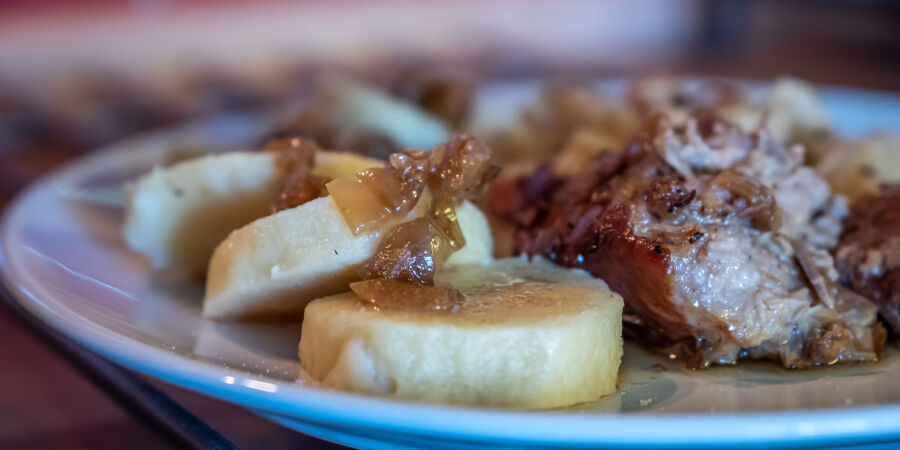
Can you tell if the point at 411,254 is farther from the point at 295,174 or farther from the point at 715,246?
the point at 715,246

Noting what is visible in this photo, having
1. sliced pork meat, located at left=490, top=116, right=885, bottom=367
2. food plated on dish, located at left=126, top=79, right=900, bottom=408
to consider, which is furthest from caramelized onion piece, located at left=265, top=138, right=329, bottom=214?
sliced pork meat, located at left=490, top=116, right=885, bottom=367

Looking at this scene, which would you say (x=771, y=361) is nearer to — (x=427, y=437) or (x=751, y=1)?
(x=427, y=437)

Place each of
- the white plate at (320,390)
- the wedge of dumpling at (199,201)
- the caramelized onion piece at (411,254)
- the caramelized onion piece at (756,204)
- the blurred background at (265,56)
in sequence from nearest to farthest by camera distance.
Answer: the white plate at (320,390), the caramelized onion piece at (411,254), the caramelized onion piece at (756,204), the wedge of dumpling at (199,201), the blurred background at (265,56)

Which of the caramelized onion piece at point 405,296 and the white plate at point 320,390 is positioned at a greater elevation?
the caramelized onion piece at point 405,296

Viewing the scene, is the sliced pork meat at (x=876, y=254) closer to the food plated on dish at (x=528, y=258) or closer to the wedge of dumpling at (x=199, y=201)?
the food plated on dish at (x=528, y=258)

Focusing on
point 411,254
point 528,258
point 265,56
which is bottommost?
point 265,56

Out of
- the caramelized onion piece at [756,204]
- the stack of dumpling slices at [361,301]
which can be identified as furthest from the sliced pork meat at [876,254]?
the stack of dumpling slices at [361,301]

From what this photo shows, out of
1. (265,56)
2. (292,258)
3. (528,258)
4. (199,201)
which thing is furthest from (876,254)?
(265,56)
